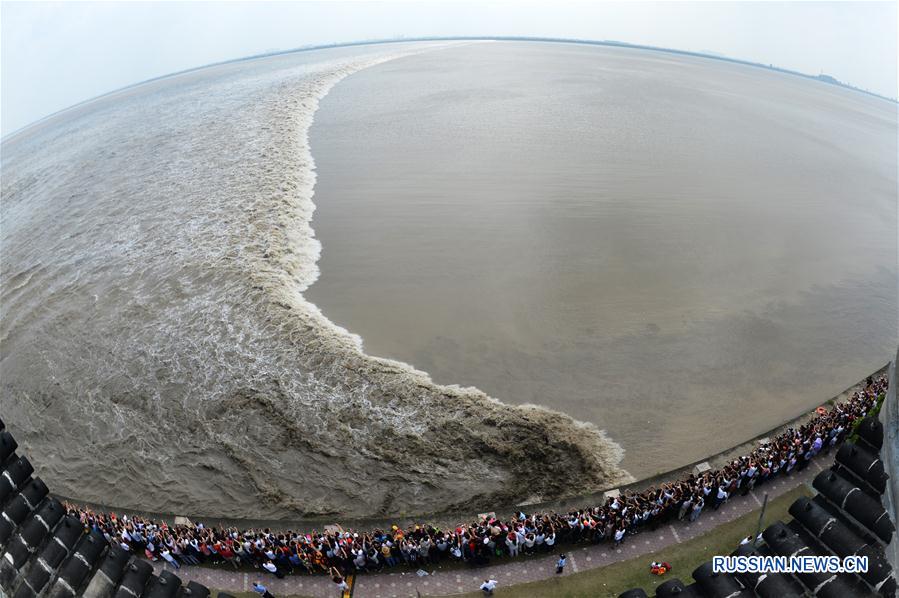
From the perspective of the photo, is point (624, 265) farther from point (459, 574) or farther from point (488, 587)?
point (488, 587)

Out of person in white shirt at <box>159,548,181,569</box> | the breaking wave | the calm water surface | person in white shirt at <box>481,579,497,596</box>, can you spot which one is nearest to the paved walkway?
person in white shirt at <box>159,548,181,569</box>

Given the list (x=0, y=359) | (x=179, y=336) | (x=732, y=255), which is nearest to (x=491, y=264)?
(x=732, y=255)

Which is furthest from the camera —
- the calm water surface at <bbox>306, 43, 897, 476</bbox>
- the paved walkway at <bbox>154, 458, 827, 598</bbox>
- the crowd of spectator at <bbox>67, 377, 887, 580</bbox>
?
the calm water surface at <bbox>306, 43, 897, 476</bbox>

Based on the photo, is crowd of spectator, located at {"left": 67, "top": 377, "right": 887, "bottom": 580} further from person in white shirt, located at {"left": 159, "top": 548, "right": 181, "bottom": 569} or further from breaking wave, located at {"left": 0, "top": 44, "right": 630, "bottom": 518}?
breaking wave, located at {"left": 0, "top": 44, "right": 630, "bottom": 518}

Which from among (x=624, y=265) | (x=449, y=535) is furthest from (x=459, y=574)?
(x=624, y=265)

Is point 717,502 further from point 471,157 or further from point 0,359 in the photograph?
point 471,157

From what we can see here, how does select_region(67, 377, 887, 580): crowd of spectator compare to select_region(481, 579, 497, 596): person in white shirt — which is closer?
select_region(481, 579, 497, 596): person in white shirt
